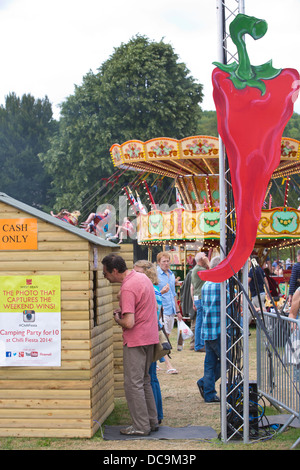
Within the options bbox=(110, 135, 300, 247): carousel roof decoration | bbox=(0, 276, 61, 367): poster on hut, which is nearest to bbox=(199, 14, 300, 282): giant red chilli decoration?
bbox=(0, 276, 61, 367): poster on hut

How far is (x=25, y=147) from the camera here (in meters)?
50.2

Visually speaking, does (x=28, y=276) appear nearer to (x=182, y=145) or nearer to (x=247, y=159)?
(x=247, y=159)

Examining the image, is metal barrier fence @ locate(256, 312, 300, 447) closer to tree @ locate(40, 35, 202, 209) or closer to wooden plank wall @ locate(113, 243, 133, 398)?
wooden plank wall @ locate(113, 243, 133, 398)

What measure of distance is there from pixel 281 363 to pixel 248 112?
2709 mm

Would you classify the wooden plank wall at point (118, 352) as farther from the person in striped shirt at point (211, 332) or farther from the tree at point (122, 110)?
the tree at point (122, 110)

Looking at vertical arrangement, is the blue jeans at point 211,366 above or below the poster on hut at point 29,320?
below

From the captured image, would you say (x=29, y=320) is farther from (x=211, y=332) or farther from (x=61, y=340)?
(x=211, y=332)

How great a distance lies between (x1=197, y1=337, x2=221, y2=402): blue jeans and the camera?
8.09 meters

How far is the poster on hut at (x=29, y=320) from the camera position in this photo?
6535 mm

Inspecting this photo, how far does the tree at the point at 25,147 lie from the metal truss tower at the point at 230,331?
4311 centimetres

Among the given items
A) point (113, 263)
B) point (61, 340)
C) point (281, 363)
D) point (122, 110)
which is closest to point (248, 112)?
point (113, 263)

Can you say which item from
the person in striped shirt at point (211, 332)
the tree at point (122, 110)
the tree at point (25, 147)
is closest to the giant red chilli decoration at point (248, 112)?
the person in striped shirt at point (211, 332)

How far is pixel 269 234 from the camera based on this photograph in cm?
2008

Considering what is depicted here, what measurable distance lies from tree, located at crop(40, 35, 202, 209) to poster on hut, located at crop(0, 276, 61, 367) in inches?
1244
